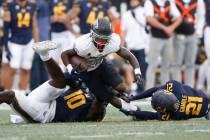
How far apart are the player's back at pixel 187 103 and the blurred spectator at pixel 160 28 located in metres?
4.69

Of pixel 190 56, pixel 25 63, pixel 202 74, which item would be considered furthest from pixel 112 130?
pixel 202 74

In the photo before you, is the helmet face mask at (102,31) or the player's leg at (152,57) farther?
the player's leg at (152,57)

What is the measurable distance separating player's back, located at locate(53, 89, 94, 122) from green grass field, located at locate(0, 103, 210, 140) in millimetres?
273

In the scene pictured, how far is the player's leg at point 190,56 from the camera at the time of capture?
533 inches

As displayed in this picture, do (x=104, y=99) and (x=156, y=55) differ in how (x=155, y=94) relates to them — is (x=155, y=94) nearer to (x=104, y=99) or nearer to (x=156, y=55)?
(x=104, y=99)

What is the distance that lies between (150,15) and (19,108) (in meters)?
5.40

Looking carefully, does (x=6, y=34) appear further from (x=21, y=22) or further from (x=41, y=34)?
(x=41, y=34)

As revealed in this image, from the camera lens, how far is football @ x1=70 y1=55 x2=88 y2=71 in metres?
8.71

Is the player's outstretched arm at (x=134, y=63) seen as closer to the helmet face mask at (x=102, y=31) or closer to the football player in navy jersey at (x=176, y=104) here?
the football player in navy jersey at (x=176, y=104)

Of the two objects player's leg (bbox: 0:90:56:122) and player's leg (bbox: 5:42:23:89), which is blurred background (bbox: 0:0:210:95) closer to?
player's leg (bbox: 5:42:23:89)

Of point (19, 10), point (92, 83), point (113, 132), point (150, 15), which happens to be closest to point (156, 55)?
point (150, 15)

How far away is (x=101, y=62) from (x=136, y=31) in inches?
215

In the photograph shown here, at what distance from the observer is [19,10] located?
44.6 ft

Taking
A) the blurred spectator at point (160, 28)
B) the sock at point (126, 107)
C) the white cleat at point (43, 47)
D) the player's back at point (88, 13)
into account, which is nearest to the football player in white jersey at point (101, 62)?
the sock at point (126, 107)
